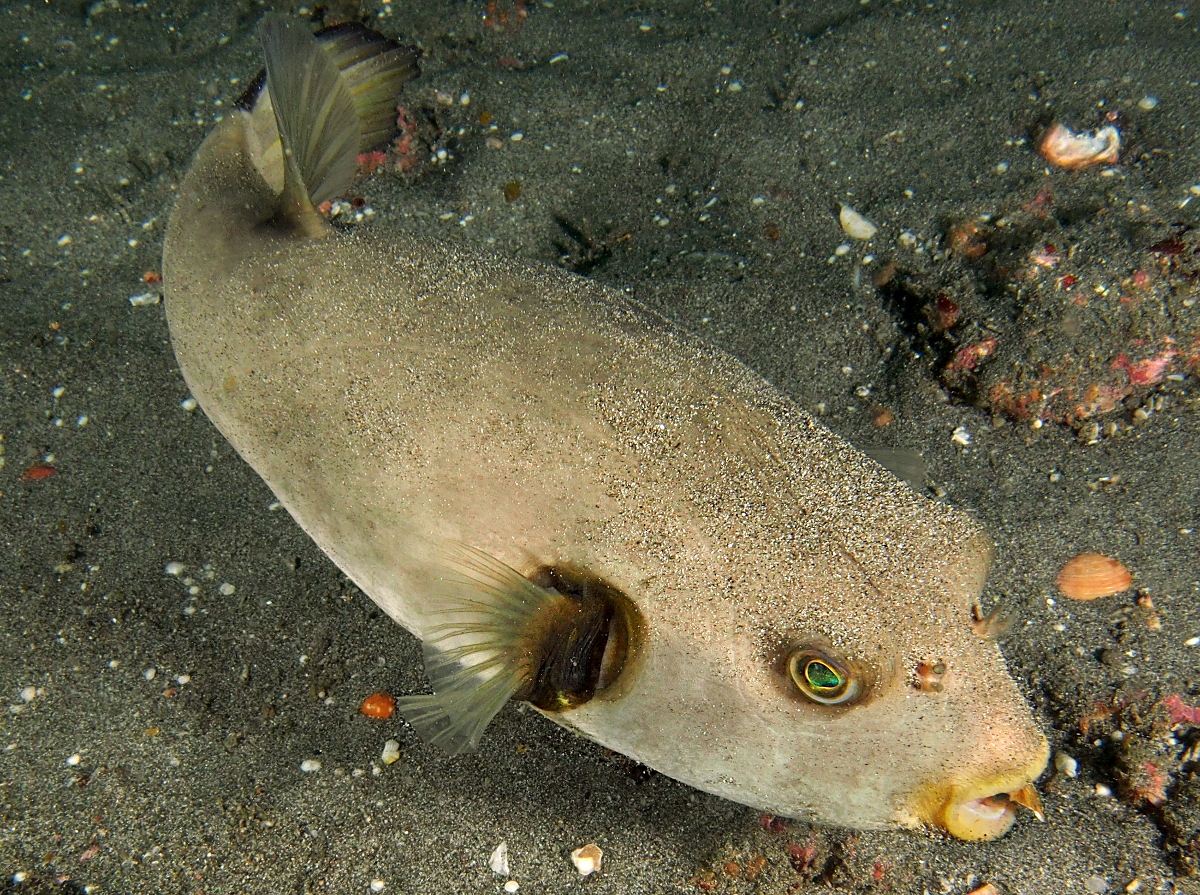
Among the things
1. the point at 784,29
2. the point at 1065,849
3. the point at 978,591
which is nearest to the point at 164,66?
the point at 784,29

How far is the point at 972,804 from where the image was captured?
1.56 m

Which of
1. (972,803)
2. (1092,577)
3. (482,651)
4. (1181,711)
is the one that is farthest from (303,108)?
(1181,711)

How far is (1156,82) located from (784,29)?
2.17 meters

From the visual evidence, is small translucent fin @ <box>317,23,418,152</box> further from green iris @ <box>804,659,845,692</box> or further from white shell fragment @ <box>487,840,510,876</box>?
white shell fragment @ <box>487,840,510,876</box>

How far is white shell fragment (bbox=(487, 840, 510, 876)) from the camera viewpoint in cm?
233

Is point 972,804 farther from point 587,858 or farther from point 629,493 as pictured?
point 587,858

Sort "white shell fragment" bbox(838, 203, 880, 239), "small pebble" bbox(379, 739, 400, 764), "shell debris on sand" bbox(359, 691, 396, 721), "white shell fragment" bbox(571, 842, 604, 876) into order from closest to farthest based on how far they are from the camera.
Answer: "white shell fragment" bbox(571, 842, 604, 876)
"small pebble" bbox(379, 739, 400, 764)
"shell debris on sand" bbox(359, 691, 396, 721)
"white shell fragment" bbox(838, 203, 880, 239)

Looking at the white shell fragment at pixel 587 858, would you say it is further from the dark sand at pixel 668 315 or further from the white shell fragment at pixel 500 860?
the white shell fragment at pixel 500 860

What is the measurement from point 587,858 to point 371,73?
2938 millimetres

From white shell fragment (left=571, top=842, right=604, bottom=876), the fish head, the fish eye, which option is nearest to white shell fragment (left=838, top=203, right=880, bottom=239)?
the fish head

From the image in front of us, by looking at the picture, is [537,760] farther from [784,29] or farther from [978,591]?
[784,29]

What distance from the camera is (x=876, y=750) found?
159 cm

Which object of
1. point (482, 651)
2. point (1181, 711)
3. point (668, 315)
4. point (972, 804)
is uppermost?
point (972, 804)

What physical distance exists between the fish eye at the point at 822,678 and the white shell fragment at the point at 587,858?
3.78 feet
